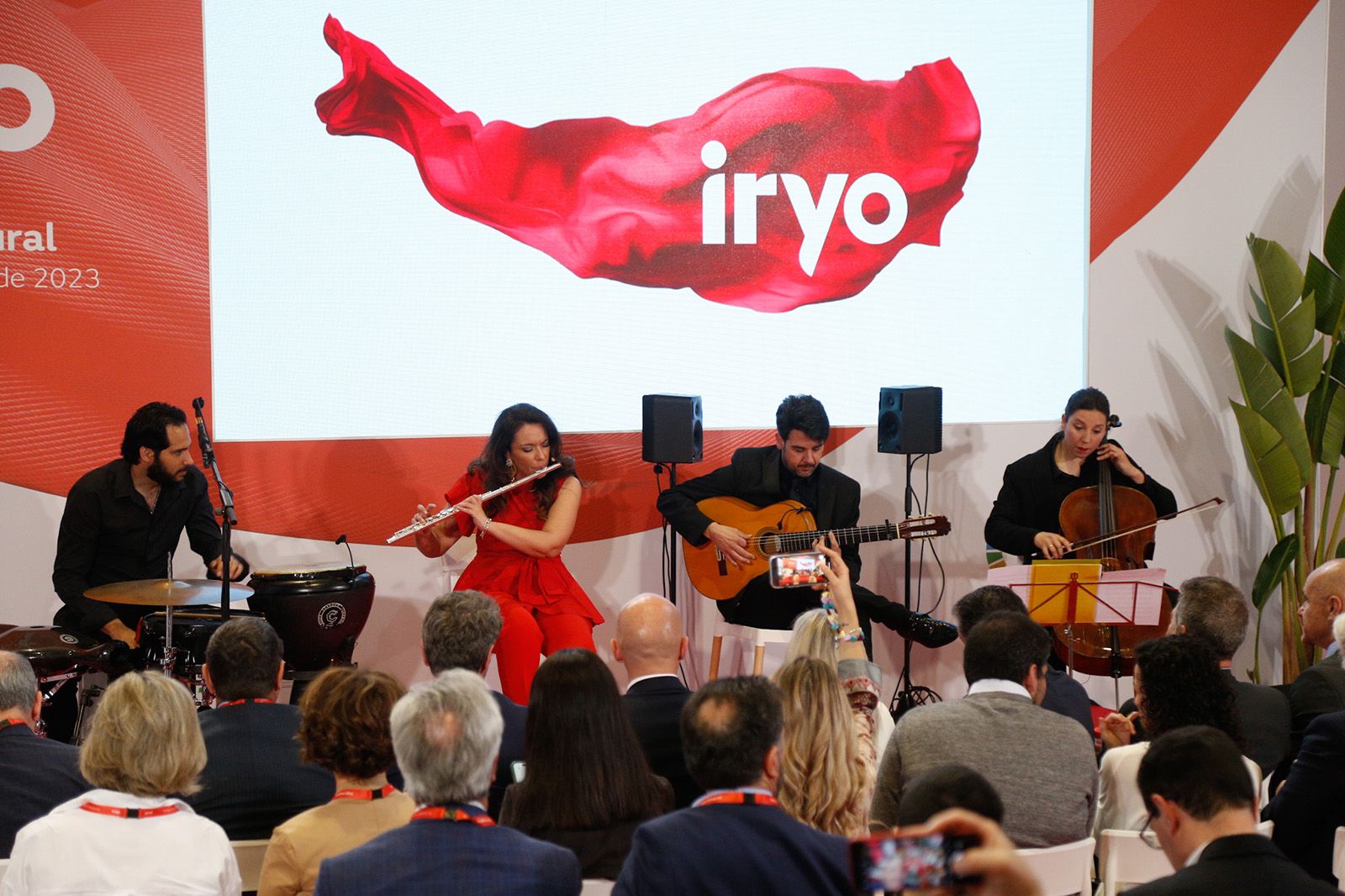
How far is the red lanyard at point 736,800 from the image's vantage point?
1.91m

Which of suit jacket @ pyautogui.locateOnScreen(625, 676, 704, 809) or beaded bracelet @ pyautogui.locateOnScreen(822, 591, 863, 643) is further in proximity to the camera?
beaded bracelet @ pyautogui.locateOnScreen(822, 591, 863, 643)

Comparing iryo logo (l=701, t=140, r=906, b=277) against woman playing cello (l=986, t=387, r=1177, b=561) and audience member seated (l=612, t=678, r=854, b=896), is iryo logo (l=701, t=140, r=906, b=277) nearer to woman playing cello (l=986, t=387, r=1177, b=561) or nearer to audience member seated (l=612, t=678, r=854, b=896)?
woman playing cello (l=986, t=387, r=1177, b=561)

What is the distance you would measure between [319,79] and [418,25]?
19.5 inches

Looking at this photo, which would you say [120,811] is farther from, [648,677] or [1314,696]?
[1314,696]

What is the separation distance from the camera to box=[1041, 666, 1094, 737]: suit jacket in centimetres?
320

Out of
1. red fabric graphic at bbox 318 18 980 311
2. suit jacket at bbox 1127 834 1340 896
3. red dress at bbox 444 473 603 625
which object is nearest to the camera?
suit jacket at bbox 1127 834 1340 896

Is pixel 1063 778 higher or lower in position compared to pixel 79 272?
lower

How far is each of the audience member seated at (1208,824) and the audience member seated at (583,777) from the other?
0.89m

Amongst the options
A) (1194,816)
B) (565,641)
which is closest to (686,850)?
(1194,816)

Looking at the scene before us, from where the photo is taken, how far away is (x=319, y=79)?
216 inches

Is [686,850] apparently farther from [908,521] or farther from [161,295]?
[161,295]

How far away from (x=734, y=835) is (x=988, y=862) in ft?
2.58

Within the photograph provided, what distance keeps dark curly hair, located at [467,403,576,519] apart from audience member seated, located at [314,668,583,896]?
296 cm

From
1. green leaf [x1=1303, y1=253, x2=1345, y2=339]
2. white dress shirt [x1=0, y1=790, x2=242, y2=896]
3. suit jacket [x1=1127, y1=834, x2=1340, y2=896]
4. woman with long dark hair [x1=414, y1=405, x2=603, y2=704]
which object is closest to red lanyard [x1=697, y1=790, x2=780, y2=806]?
suit jacket [x1=1127, y1=834, x2=1340, y2=896]
